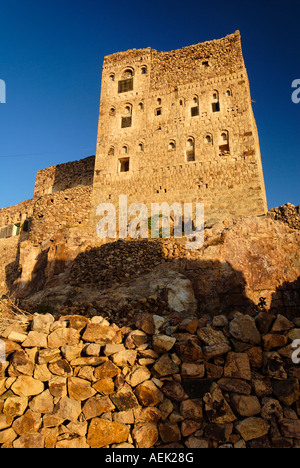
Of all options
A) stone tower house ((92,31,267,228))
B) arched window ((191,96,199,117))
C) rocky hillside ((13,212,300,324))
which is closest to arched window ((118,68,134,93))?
stone tower house ((92,31,267,228))

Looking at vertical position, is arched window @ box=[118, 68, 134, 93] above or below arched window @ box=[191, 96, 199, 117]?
above

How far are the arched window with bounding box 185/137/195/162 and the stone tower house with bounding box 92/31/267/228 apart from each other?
0.06 meters

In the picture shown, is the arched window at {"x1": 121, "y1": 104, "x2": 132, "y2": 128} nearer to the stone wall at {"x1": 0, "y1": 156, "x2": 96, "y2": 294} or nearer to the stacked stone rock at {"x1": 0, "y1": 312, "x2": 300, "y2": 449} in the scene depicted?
the stone wall at {"x1": 0, "y1": 156, "x2": 96, "y2": 294}

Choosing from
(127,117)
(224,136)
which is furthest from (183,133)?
(127,117)

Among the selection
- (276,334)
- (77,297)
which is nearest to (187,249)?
(77,297)

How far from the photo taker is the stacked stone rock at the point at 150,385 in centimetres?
381

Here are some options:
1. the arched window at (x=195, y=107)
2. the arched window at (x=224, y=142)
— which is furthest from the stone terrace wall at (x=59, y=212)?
the arched window at (x=224, y=142)

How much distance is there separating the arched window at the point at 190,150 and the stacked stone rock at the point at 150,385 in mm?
12850

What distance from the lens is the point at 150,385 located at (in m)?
4.20

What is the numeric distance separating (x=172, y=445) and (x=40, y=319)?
2713 mm

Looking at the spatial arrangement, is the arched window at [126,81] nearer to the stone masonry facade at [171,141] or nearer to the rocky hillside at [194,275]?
the stone masonry facade at [171,141]

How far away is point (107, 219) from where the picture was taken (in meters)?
16.3

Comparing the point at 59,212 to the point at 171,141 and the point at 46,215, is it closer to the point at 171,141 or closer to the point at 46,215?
the point at 46,215

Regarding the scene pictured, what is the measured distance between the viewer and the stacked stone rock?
381 cm
